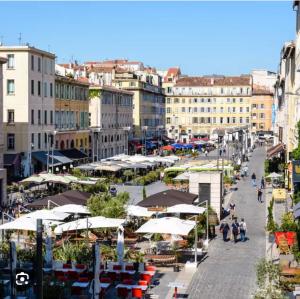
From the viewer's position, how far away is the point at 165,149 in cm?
11275

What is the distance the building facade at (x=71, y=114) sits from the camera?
252 ft

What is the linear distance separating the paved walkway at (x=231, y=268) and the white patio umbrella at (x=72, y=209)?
647 cm

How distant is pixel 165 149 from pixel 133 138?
10345mm

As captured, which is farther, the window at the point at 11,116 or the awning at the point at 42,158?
the awning at the point at 42,158

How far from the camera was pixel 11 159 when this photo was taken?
65.8 metres

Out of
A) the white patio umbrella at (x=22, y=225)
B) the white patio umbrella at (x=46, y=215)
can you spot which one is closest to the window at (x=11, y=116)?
the white patio umbrella at (x=46, y=215)

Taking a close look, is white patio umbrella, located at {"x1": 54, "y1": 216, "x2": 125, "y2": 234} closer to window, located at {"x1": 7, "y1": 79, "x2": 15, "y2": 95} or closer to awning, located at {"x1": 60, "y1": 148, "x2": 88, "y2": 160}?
window, located at {"x1": 7, "y1": 79, "x2": 15, "y2": 95}

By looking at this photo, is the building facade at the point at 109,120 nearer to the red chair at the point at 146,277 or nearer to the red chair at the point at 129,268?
the red chair at the point at 129,268

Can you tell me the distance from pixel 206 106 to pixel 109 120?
200 feet

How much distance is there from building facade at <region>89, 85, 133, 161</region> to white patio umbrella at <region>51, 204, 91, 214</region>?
51.3 meters

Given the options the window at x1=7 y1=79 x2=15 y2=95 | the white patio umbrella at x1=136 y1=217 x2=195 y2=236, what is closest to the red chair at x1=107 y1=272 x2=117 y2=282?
the white patio umbrella at x1=136 y1=217 x2=195 y2=236

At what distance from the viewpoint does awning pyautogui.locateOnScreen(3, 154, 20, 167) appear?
65000 mm

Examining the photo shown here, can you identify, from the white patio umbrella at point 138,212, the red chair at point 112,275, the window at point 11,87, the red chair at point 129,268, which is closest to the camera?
the red chair at point 112,275

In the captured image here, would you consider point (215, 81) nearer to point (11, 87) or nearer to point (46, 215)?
point (11, 87)
